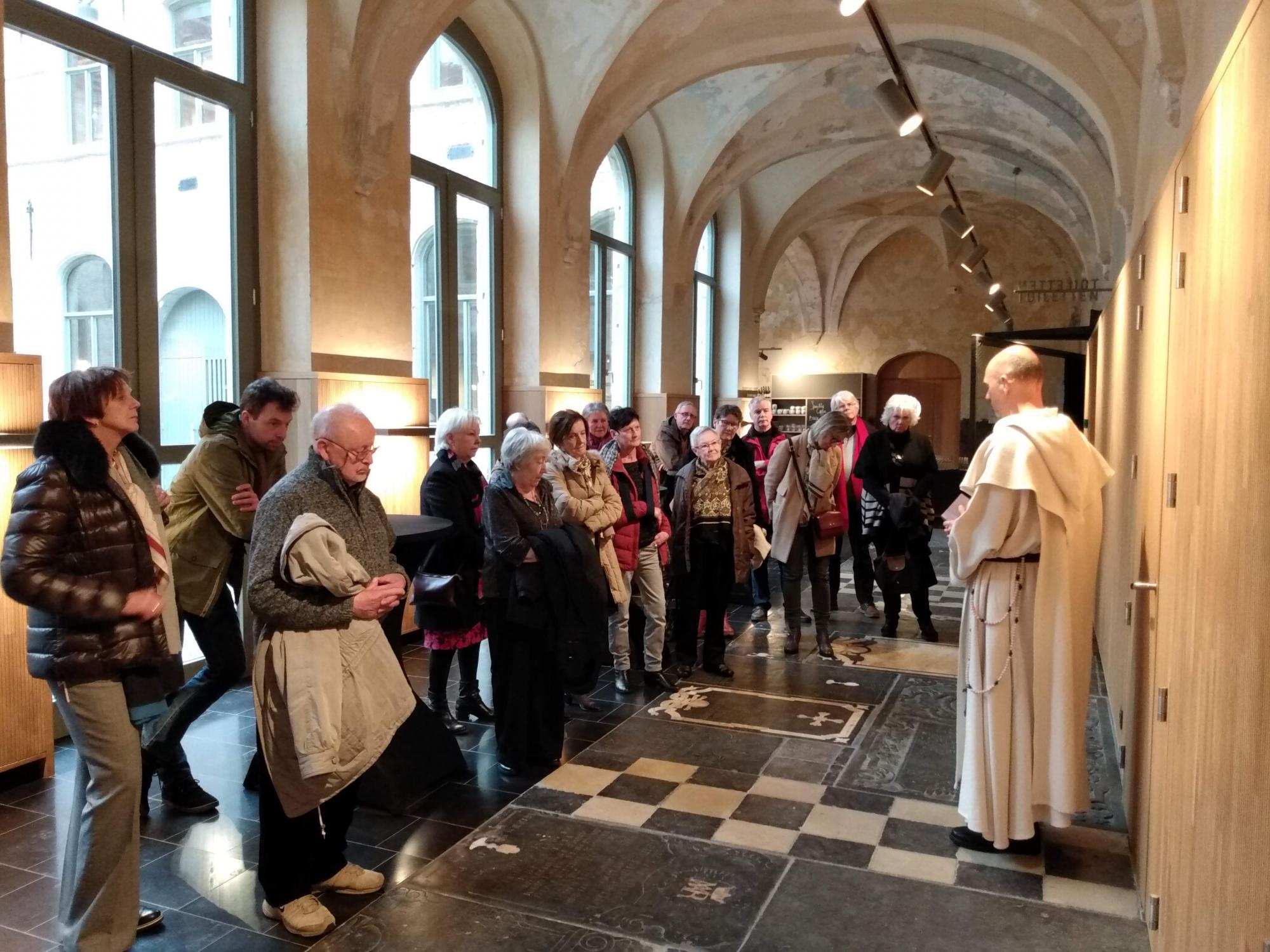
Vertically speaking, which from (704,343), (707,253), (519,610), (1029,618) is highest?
(707,253)

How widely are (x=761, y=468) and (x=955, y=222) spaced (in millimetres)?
5266

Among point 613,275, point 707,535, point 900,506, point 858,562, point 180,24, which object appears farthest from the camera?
point 613,275

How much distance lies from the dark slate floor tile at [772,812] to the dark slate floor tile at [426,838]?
1110mm

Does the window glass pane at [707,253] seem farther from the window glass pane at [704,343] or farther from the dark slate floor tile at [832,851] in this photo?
the dark slate floor tile at [832,851]

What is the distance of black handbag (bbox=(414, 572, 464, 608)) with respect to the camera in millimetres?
4082

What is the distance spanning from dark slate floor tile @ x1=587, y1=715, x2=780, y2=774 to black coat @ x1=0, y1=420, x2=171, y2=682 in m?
2.54

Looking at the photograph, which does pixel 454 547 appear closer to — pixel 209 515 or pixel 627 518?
pixel 627 518

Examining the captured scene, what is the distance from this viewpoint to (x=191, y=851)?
3.58 meters

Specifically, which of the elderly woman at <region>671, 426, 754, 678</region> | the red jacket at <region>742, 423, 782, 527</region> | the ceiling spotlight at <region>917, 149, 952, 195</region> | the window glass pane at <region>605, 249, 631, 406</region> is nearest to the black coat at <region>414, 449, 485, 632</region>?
the elderly woman at <region>671, 426, 754, 678</region>

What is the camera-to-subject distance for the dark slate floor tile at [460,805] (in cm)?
392

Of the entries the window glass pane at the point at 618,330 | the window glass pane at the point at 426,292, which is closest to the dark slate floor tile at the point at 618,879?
the window glass pane at the point at 426,292

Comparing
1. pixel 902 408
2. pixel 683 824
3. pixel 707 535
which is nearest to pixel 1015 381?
pixel 683 824

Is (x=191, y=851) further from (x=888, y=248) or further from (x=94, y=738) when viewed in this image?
(x=888, y=248)

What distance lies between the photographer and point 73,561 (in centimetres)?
269
